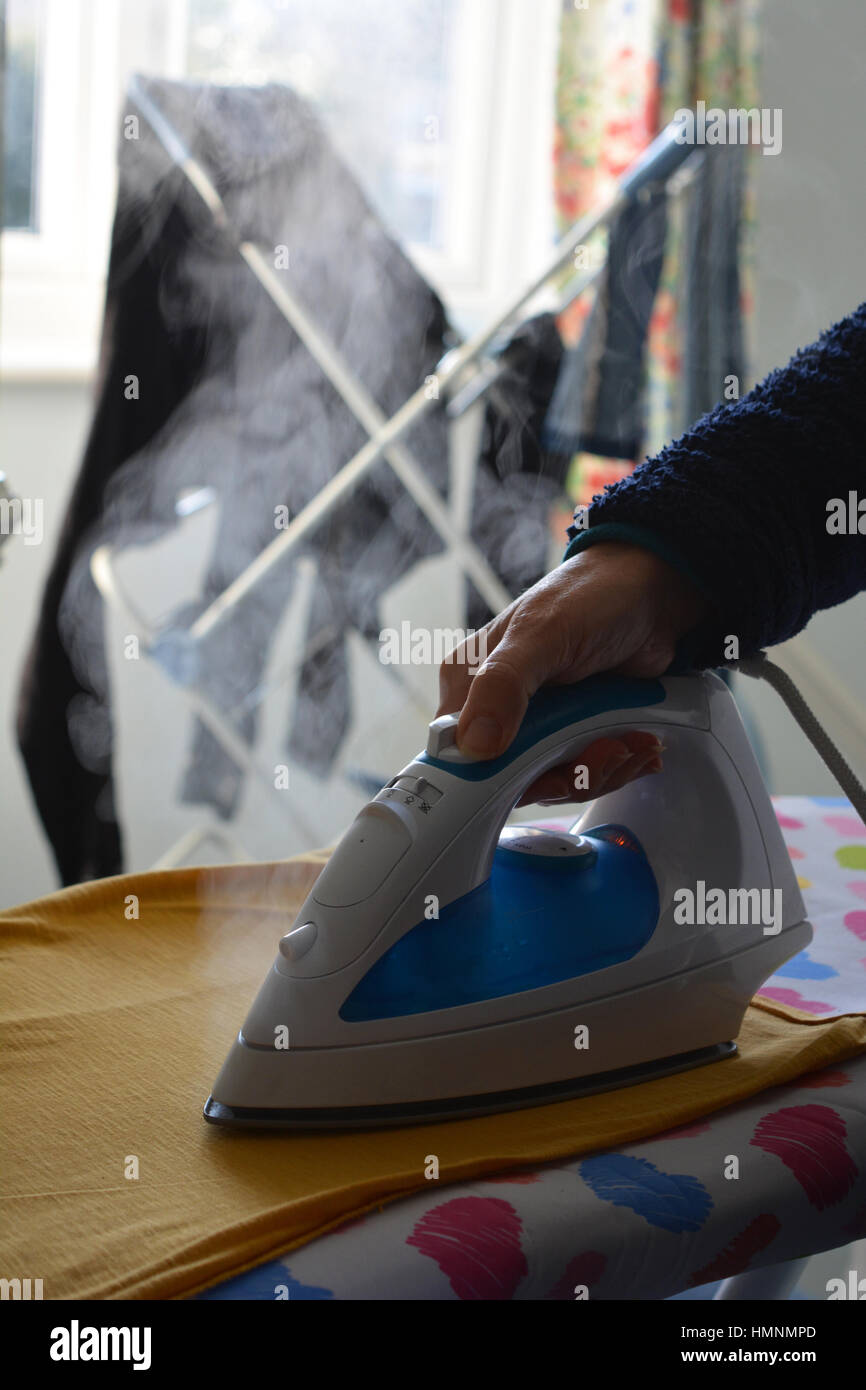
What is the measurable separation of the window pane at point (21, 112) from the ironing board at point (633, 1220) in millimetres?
2183

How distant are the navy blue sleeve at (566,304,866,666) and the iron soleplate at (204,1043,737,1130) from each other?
0.76 ft

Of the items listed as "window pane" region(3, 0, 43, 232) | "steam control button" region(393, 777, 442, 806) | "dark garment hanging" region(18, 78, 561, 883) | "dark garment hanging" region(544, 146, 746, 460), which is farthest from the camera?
"window pane" region(3, 0, 43, 232)

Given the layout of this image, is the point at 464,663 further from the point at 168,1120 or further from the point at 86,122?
the point at 86,122

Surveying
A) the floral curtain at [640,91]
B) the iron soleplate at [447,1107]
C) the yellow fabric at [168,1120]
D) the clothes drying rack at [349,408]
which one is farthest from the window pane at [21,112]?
the iron soleplate at [447,1107]

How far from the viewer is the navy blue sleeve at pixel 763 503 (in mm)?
726

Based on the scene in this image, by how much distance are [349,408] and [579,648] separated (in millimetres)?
1268

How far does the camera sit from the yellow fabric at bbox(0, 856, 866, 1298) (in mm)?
542

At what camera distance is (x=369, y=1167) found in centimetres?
60

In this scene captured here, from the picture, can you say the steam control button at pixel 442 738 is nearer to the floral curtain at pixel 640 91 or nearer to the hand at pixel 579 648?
the hand at pixel 579 648

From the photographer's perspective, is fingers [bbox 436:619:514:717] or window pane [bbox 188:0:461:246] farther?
window pane [bbox 188:0:461:246]

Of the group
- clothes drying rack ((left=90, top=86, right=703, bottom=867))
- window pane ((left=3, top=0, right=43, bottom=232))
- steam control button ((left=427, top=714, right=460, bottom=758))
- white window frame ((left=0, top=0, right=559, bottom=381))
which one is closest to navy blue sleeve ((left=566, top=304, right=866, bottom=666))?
steam control button ((left=427, top=714, right=460, bottom=758))

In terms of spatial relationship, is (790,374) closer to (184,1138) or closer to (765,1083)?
(765,1083)

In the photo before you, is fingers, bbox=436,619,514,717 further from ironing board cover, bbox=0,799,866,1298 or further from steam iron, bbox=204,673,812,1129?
ironing board cover, bbox=0,799,866,1298

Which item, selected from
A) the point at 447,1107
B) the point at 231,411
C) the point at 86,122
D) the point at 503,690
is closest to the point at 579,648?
the point at 503,690
